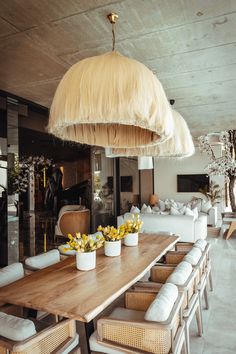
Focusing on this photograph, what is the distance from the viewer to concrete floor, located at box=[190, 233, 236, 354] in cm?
248

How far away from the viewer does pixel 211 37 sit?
8.36 ft

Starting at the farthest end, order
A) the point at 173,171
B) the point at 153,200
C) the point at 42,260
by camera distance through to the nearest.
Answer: the point at 173,171, the point at 153,200, the point at 42,260

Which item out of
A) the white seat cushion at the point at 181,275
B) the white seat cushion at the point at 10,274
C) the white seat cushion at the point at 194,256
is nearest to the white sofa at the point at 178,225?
the white seat cushion at the point at 194,256

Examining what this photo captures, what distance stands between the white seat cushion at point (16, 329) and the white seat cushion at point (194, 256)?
153 centimetres

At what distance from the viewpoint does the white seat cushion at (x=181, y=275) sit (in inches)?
83.7

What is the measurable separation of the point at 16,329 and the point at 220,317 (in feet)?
7.77

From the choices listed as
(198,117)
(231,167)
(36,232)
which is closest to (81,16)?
(198,117)

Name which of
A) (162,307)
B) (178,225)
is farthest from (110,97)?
(178,225)

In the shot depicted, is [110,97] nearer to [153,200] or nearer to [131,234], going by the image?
[131,234]

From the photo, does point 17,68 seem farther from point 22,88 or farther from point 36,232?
point 36,232

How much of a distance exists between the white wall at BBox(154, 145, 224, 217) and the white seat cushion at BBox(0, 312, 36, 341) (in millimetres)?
Result: 9914

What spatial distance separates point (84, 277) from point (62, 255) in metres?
1.03

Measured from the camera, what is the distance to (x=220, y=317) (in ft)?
9.92

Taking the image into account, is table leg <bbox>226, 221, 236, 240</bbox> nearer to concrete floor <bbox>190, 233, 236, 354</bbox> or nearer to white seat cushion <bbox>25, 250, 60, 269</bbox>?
concrete floor <bbox>190, 233, 236, 354</bbox>
